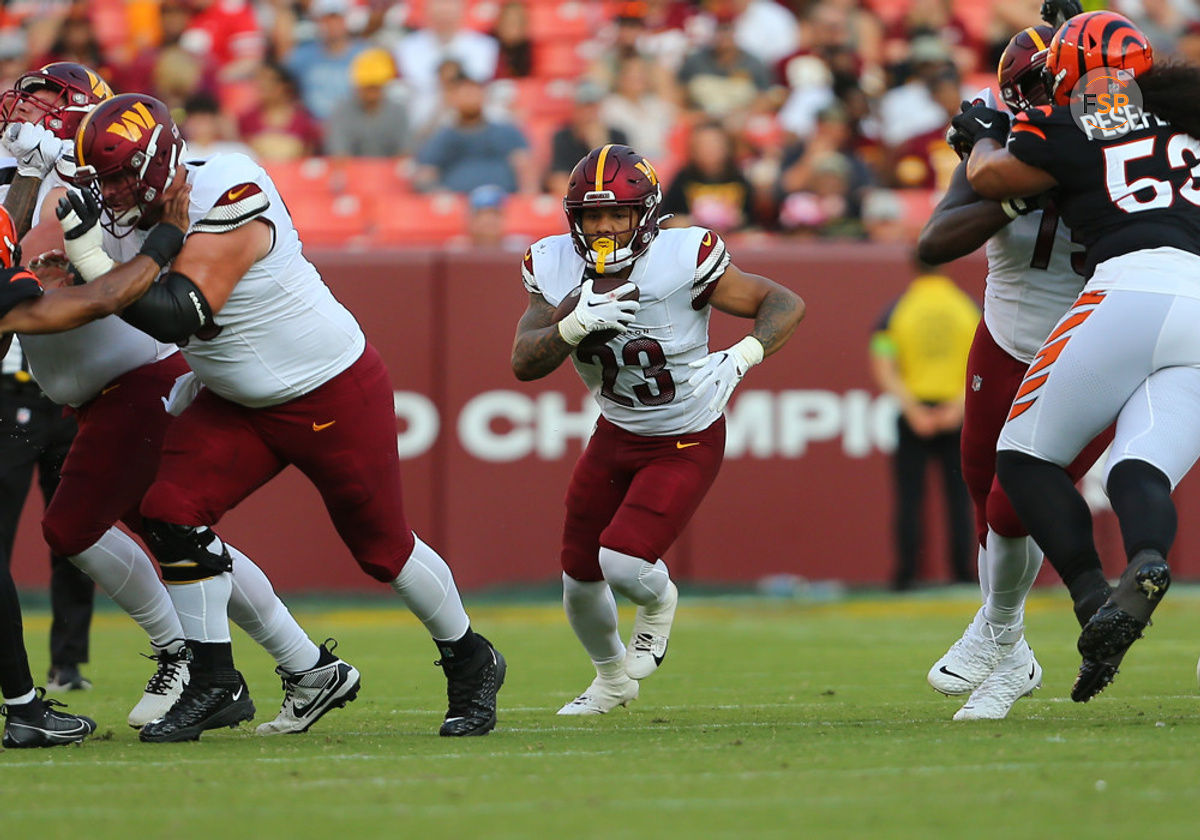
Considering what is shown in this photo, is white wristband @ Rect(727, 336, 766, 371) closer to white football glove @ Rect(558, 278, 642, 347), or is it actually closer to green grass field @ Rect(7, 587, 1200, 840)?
white football glove @ Rect(558, 278, 642, 347)

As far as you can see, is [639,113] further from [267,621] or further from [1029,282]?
[267,621]

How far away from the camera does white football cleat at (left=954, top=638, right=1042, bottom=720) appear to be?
5.17m

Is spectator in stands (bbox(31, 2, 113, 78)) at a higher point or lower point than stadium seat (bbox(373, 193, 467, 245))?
higher

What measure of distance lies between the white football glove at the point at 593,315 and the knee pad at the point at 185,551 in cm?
117

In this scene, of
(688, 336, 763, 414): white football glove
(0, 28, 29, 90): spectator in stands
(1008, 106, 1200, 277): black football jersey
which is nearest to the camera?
(1008, 106, 1200, 277): black football jersey

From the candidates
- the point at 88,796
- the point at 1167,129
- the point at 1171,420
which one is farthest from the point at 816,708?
the point at 88,796

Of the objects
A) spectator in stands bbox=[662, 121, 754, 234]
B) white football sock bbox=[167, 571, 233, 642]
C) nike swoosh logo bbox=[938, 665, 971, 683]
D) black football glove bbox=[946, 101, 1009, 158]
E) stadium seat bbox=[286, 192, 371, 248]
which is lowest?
nike swoosh logo bbox=[938, 665, 971, 683]

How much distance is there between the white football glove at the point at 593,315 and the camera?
5047 mm

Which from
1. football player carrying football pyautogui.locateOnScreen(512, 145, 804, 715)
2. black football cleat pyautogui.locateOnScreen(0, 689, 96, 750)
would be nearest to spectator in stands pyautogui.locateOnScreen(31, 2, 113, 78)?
football player carrying football pyautogui.locateOnScreen(512, 145, 804, 715)

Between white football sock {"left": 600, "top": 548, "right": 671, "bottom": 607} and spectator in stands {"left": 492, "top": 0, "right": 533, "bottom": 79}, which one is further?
spectator in stands {"left": 492, "top": 0, "right": 533, "bottom": 79}

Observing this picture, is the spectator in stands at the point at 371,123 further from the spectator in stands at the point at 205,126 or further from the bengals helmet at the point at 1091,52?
the bengals helmet at the point at 1091,52

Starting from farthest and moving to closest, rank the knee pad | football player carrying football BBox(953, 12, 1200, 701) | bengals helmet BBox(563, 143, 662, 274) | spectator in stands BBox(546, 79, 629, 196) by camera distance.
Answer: spectator in stands BBox(546, 79, 629, 196) → bengals helmet BBox(563, 143, 662, 274) → the knee pad → football player carrying football BBox(953, 12, 1200, 701)

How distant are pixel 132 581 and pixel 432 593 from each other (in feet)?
3.45

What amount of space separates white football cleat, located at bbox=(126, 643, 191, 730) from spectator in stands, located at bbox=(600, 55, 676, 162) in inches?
269
